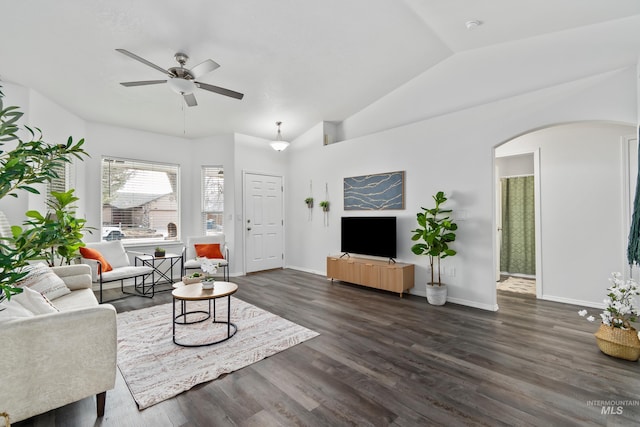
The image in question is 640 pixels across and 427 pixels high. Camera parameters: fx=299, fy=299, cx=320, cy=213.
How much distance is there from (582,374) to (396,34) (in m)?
3.90

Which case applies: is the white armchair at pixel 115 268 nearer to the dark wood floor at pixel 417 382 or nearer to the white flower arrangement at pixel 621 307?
the dark wood floor at pixel 417 382

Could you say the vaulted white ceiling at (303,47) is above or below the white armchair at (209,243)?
above

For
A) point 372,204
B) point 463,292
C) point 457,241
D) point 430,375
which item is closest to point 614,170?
point 457,241

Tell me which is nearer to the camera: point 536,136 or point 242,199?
point 536,136

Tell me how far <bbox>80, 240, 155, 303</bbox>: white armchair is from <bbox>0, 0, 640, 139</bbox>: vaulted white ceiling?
6.92 ft

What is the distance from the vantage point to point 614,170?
3.71m

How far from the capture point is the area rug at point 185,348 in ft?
7.48

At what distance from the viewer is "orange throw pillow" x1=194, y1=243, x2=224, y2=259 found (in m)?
5.39

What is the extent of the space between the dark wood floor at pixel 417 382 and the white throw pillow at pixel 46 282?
4.54 feet

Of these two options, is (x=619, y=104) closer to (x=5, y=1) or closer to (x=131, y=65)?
(x=131, y=65)

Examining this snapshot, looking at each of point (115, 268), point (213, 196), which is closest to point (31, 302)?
point (115, 268)

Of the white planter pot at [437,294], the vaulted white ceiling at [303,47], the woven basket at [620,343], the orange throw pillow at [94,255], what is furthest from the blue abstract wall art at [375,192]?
the orange throw pillow at [94,255]

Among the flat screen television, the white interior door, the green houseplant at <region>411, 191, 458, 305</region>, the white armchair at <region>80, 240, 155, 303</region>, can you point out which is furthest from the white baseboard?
the white armchair at <region>80, 240, 155, 303</region>

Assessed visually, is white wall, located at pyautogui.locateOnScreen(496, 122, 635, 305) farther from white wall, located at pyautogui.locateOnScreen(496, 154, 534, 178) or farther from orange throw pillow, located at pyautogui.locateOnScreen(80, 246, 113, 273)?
orange throw pillow, located at pyautogui.locateOnScreen(80, 246, 113, 273)
